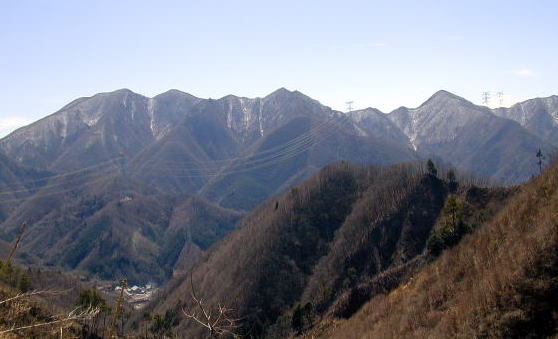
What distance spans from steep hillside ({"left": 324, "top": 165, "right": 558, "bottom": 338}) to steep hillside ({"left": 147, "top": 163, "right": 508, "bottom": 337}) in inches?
1649

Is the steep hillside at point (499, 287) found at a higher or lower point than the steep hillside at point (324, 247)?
higher

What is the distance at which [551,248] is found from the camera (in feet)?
132

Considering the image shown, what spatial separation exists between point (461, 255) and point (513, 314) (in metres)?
26.0

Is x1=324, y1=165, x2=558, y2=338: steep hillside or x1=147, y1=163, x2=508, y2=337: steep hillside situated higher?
x1=324, y1=165, x2=558, y2=338: steep hillside

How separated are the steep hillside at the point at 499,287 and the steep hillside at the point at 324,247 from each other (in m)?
41.9

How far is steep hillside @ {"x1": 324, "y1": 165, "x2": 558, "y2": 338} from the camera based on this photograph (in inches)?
1486

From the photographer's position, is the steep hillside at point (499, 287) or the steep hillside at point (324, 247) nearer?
the steep hillside at point (499, 287)

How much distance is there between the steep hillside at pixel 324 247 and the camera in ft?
396

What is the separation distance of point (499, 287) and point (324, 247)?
10586 centimetres

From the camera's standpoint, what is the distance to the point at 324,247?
146 m

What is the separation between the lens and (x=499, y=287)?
4131 centimetres

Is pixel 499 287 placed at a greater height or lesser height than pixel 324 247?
greater

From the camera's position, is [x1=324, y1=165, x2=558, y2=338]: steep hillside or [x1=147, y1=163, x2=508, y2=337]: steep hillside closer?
[x1=324, y1=165, x2=558, y2=338]: steep hillside

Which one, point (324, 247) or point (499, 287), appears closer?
point (499, 287)
